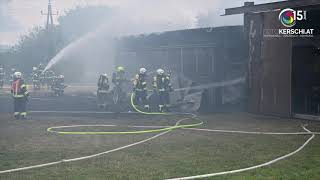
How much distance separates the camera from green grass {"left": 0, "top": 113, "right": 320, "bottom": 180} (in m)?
6.53

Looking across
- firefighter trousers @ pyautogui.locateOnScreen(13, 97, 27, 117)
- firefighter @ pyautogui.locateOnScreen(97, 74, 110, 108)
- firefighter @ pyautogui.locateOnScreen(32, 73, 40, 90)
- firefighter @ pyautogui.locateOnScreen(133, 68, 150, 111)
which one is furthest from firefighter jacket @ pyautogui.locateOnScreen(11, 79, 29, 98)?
firefighter @ pyautogui.locateOnScreen(32, 73, 40, 90)

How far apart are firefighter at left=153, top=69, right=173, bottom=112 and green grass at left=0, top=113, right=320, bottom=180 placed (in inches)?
164

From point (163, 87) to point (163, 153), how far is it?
8.09m

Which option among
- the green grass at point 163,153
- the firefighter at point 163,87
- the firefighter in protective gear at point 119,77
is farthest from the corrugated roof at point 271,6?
the firefighter in protective gear at point 119,77

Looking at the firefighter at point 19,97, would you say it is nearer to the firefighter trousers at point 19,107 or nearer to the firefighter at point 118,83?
the firefighter trousers at point 19,107

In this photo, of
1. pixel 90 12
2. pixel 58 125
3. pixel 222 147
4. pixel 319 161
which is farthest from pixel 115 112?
pixel 90 12

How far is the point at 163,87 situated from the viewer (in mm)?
16078

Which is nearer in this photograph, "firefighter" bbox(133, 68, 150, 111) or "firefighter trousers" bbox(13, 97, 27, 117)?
"firefighter trousers" bbox(13, 97, 27, 117)

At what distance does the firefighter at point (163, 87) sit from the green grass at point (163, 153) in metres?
4.17

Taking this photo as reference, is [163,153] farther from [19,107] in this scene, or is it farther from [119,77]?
[119,77]

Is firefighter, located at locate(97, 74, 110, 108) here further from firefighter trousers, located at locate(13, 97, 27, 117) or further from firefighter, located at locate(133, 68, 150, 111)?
firefighter trousers, located at locate(13, 97, 27, 117)

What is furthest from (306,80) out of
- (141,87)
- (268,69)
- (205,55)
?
(141,87)

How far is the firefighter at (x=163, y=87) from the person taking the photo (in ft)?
52.6

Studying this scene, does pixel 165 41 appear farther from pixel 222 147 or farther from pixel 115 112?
pixel 222 147
